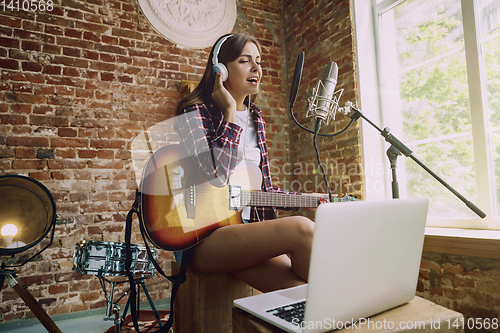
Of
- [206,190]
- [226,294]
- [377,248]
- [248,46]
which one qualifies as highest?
[248,46]

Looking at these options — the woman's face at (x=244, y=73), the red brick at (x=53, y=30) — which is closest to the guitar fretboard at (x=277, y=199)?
the woman's face at (x=244, y=73)

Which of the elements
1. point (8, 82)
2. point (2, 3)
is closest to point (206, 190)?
point (8, 82)

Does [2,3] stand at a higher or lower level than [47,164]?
higher

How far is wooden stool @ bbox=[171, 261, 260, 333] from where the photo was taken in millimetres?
1211

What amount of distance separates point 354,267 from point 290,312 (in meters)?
0.19

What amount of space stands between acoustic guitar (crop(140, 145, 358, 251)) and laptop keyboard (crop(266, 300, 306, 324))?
554 mm

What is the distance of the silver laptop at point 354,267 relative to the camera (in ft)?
Answer: 1.84

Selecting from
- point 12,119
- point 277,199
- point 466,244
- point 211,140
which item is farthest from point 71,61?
point 466,244

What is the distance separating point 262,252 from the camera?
1104mm

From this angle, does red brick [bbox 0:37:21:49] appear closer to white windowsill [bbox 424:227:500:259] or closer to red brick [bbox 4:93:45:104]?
red brick [bbox 4:93:45:104]

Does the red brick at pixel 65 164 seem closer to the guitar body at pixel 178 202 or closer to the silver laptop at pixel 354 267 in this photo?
the guitar body at pixel 178 202

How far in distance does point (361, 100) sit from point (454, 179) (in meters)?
0.84

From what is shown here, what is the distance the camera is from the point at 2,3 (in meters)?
2.28

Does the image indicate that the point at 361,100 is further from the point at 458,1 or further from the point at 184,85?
the point at 184,85
